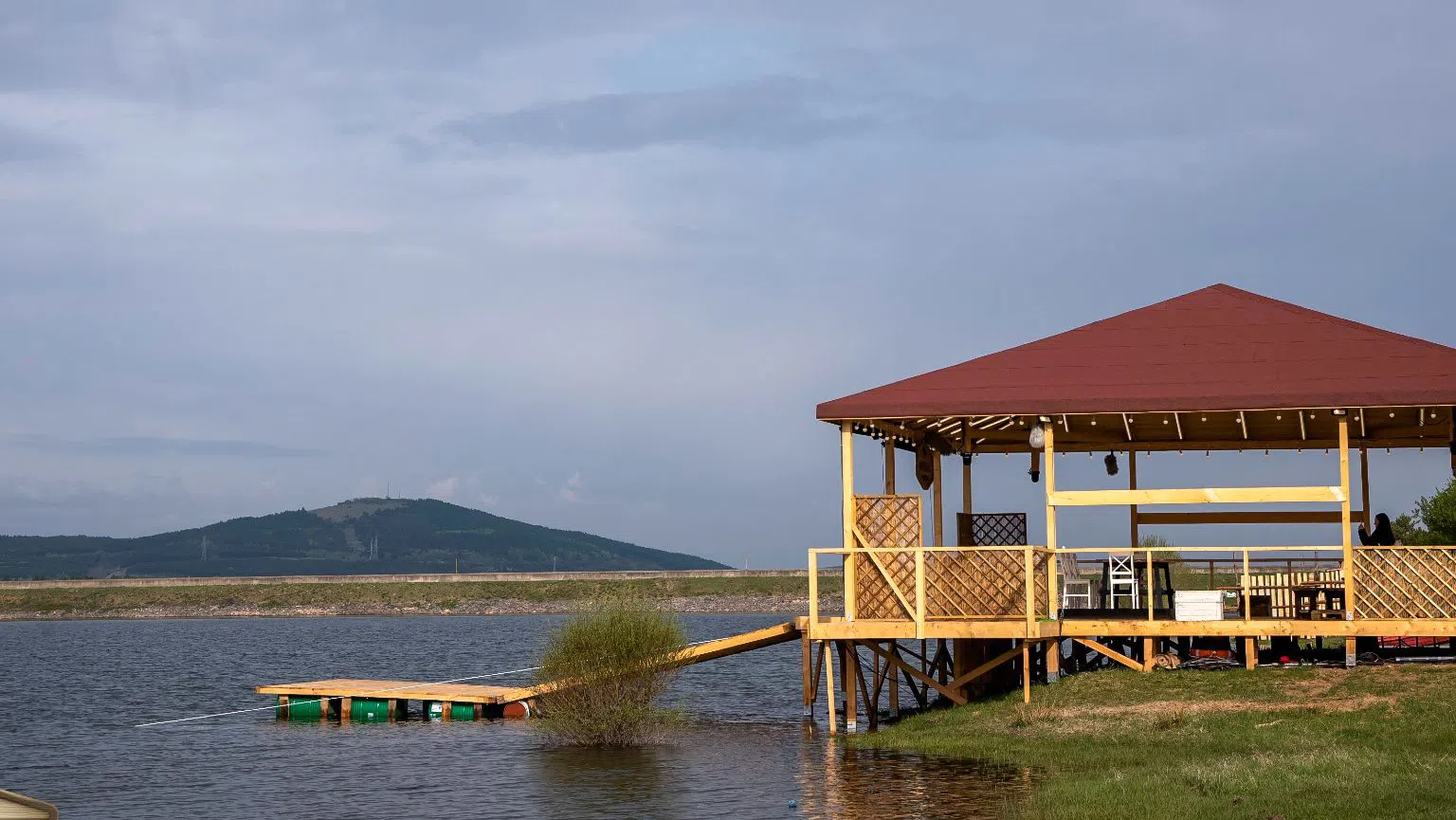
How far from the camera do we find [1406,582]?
21.4m

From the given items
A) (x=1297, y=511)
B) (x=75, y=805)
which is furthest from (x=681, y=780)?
(x=1297, y=511)

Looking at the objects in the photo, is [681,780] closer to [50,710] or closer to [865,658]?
[50,710]

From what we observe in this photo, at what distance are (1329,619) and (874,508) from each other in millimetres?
6369

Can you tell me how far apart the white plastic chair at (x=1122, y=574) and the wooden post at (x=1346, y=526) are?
313 centimetres

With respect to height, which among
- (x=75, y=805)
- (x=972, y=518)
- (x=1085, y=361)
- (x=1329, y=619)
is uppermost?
(x=1085, y=361)

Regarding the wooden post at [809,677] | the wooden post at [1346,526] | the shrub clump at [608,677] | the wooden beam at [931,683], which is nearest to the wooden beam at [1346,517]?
the wooden post at [1346,526]

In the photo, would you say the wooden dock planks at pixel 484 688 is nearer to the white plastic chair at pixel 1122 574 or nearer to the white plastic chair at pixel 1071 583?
the white plastic chair at pixel 1071 583

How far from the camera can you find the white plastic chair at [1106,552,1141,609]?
23.9 meters

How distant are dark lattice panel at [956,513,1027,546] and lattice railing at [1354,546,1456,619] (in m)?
5.23

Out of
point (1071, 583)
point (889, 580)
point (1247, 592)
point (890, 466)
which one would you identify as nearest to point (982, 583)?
point (889, 580)

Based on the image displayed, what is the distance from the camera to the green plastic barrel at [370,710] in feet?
94.1

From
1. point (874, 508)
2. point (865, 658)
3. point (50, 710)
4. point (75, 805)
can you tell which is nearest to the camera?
point (75, 805)

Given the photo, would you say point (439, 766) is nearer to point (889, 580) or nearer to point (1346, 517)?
point (889, 580)

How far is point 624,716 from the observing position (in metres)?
23.4
